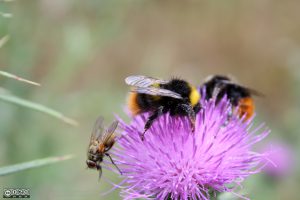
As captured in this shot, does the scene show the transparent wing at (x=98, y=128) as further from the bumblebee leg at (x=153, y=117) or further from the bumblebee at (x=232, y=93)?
the bumblebee at (x=232, y=93)

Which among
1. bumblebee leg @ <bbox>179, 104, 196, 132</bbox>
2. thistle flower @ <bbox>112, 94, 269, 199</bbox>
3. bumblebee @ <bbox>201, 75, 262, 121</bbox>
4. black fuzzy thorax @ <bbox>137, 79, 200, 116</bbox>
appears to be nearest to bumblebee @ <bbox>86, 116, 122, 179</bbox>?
thistle flower @ <bbox>112, 94, 269, 199</bbox>

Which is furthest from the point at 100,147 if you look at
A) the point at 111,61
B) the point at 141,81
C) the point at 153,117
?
the point at 111,61

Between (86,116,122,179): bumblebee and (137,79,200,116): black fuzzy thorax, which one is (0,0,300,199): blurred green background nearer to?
(137,79,200,116): black fuzzy thorax

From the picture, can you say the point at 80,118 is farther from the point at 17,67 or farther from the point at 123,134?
the point at 123,134

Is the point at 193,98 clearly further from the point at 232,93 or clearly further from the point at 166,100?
Result: the point at 232,93

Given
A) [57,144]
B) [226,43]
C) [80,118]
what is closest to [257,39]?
[226,43]
